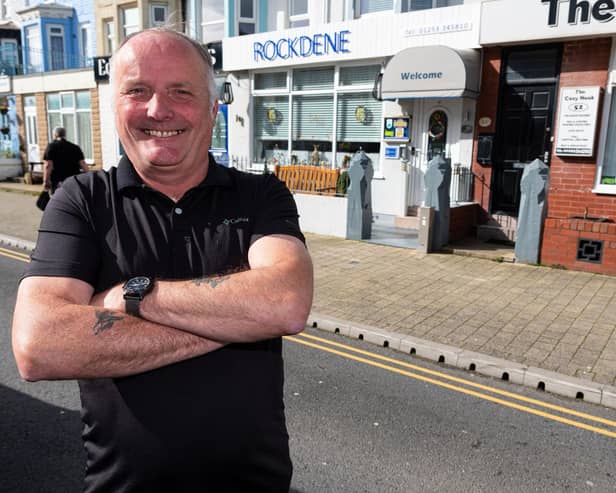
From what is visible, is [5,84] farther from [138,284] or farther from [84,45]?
[138,284]

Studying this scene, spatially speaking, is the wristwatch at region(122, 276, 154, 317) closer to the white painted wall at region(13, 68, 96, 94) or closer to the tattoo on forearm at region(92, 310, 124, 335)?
the tattoo on forearm at region(92, 310, 124, 335)

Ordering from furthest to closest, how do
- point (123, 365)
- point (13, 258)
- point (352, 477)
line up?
1. point (13, 258)
2. point (352, 477)
3. point (123, 365)

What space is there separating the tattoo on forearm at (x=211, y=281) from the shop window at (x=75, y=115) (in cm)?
2307

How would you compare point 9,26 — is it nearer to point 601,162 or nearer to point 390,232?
point 390,232

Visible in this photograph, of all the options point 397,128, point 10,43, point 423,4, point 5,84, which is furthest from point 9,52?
point 397,128

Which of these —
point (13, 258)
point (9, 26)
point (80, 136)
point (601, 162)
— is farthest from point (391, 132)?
point (9, 26)

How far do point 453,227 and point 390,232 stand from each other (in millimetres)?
1570

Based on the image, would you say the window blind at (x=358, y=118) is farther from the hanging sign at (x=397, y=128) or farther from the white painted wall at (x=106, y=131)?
the white painted wall at (x=106, y=131)

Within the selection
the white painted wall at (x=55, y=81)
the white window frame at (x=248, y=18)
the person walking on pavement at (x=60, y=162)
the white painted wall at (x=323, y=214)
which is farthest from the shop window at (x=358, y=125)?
the white painted wall at (x=55, y=81)

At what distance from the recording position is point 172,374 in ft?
5.50

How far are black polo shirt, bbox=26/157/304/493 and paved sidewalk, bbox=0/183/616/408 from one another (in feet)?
12.9

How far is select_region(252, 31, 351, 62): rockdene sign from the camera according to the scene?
13492 millimetres

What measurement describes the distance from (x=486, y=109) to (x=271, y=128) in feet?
22.0

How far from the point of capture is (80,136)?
2322 cm
